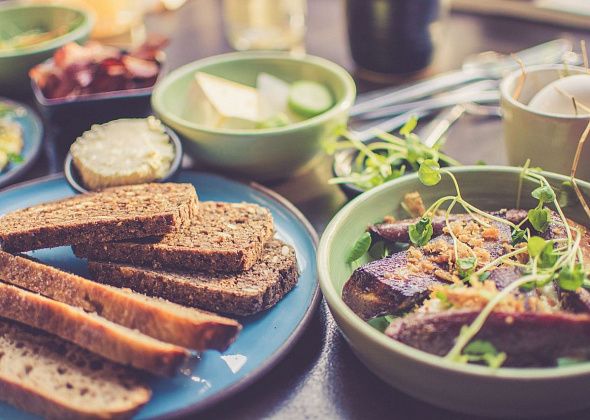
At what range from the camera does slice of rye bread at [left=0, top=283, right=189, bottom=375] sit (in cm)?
116

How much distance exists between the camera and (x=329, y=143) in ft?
6.18

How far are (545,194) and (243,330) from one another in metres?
0.72

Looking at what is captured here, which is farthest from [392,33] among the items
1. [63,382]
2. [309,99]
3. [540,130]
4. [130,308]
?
[63,382]

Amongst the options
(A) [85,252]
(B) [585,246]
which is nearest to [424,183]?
(B) [585,246]

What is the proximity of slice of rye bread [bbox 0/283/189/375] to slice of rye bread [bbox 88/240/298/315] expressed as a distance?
180mm

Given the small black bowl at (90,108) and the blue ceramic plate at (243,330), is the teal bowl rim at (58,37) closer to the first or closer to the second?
the small black bowl at (90,108)

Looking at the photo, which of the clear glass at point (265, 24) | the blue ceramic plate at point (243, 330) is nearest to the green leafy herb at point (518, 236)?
the blue ceramic plate at point (243, 330)

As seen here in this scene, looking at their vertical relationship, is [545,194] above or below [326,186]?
above

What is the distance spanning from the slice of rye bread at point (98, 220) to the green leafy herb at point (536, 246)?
31.7 inches

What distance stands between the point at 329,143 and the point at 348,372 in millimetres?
800

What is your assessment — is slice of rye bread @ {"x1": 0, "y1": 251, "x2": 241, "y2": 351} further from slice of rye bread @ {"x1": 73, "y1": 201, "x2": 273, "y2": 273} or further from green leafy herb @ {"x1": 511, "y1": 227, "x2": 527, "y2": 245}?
green leafy herb @ {"x1": 511, "y1": 227, "x2": 527, "y2": 245}

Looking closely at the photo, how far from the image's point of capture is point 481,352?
106 cm

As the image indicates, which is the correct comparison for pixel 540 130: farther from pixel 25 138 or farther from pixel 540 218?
pixel 25 138

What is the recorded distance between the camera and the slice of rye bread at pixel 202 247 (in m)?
1.45
